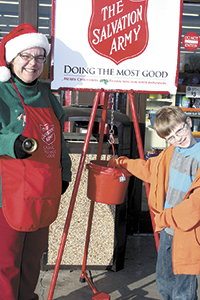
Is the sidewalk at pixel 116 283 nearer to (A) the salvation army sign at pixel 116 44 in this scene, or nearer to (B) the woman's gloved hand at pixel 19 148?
(B) the woman's gloved hand at pixel 19 148

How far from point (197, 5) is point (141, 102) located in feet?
4.01

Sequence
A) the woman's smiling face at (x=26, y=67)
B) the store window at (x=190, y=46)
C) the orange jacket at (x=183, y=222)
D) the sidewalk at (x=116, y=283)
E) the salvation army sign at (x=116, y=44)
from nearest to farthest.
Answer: the orange jacket at (x=183, y=222) < the woman's smiling face at (x=26, y=67) < the salvation army sign at (x=116, y=44) < the sidewalk at (x=116, y=283) < the store window at (x=190, y=46)

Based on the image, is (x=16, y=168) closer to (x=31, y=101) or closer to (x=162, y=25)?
(x=31, y=101)

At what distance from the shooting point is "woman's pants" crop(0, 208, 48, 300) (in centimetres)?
175

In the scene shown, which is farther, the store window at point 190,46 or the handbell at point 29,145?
the store window at point 190,46

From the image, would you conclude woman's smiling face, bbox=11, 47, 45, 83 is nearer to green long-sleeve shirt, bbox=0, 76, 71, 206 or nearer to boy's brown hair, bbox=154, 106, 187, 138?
green long-sleeve shirt, bbox=0, 76, 71, 206

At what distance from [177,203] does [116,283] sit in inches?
47.2

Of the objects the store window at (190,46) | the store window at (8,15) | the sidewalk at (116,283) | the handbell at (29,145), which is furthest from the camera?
the store window at (190,46)

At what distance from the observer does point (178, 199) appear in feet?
5.92

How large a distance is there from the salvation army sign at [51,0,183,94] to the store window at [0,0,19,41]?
1185 millimetres

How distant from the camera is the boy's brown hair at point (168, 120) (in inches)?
69.7

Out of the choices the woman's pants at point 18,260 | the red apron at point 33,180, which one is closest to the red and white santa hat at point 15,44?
the red apron at point 33,180

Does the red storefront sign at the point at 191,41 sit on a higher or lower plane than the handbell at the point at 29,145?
higher

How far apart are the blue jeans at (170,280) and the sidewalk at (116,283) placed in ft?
2.08
